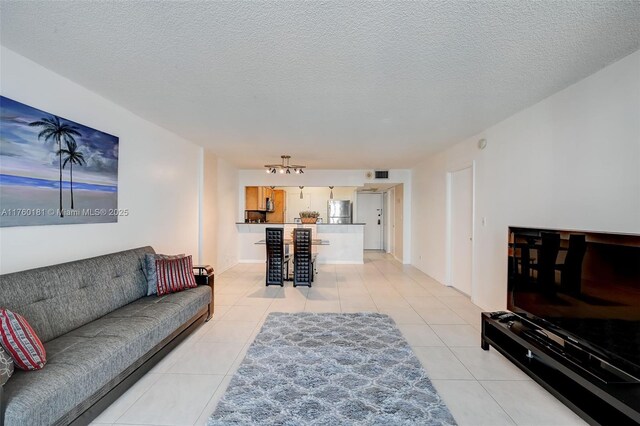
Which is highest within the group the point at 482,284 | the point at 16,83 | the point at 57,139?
the point at 16,83

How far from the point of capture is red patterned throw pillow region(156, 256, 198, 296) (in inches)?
122

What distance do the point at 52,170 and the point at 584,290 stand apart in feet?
13.5

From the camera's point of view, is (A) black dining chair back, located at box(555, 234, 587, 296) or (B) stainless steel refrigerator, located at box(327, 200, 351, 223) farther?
(B) stainless steel refrigerator, located at box(327, 200, 351, 223)

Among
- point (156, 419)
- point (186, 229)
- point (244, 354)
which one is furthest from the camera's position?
point (186, 229)

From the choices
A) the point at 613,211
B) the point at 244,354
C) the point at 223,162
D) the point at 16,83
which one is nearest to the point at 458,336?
the point at 613,211

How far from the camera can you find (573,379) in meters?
1.88

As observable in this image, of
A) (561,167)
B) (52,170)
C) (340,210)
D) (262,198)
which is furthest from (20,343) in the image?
(340,210)

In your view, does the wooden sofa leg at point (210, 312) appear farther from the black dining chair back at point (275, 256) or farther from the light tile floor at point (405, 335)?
the black dining chair back at point (275, 256)

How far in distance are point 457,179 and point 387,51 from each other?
3.54m

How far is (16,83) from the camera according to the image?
216cm

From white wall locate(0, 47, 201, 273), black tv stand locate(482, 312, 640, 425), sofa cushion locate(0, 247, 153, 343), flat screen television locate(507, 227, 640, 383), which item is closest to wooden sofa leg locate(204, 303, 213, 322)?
sofa cushion locate(0, 247, 153, 343)

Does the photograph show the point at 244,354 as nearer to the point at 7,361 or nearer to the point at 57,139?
the point at 7,361

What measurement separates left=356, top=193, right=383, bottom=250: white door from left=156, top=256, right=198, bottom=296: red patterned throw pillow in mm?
7491

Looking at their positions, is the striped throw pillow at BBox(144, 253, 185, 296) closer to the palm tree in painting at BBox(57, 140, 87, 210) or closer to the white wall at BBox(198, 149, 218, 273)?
the palm tree in painting at BBox(57, 140, 87, 210)
